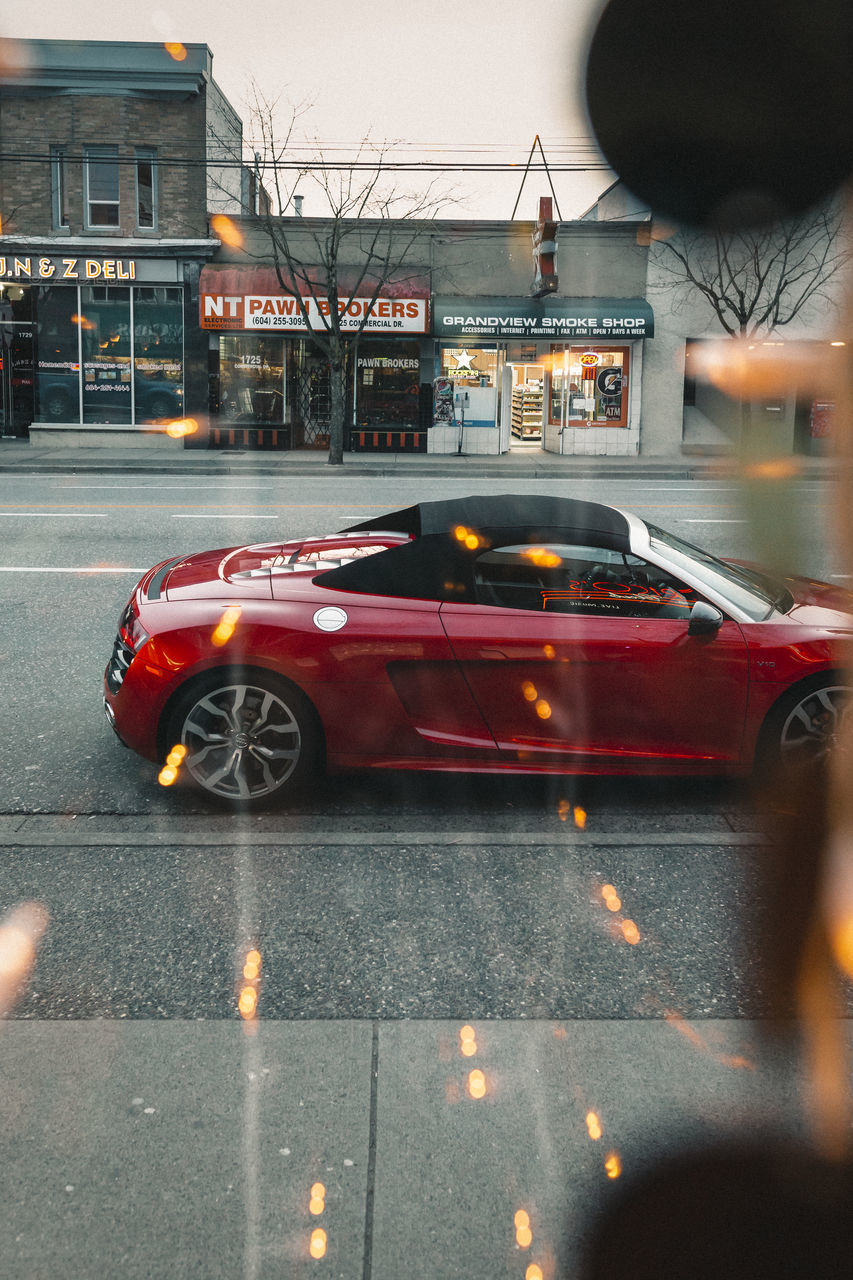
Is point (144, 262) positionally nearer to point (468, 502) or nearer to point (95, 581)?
point (95, 581)

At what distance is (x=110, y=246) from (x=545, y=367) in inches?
409

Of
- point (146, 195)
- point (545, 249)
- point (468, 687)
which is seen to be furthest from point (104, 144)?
point (468, 687)

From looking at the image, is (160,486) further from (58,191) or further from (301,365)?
(58,191)

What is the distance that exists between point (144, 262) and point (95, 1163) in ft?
85.5

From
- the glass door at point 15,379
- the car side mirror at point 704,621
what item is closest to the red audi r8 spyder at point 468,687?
the car side mirror at point 704,621

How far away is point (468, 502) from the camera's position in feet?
18.7

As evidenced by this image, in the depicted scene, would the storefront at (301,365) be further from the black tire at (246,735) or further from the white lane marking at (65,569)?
the black tire at (246,735)

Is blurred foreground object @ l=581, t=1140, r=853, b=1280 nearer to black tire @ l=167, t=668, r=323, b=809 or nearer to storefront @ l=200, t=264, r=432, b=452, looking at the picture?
black tire @ l=167, t=668, r=323, b=809

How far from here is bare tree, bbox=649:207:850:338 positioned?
81cm

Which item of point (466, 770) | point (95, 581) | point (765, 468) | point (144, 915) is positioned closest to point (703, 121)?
point (765, 468)

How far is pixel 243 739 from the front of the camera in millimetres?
5082

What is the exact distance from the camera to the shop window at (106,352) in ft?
87.1

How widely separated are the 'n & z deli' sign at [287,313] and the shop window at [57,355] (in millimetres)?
3356

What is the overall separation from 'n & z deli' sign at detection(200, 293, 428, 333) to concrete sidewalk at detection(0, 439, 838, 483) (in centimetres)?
284
